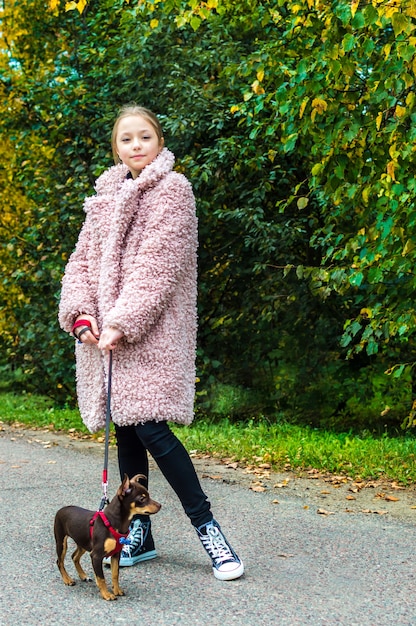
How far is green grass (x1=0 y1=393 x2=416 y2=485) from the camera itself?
5.86 metres

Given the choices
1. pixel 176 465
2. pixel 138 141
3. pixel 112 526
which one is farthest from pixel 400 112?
pixel 112 526

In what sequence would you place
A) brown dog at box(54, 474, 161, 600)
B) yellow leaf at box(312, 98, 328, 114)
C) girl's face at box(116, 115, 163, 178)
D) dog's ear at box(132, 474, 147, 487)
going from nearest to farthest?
brown dog at box(54, 474, 161, 600) → dog's ear at box(132, 474, 147, 487) → girl's face at box(116, 115, 163, 178) → yellow leaf at box(312, 98, 328, 114)

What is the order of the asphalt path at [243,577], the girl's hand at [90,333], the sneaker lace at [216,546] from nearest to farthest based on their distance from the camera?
the asphalt path at [243,577]
the sneaker lace at [216,546]
the girl's hand at [90,333]

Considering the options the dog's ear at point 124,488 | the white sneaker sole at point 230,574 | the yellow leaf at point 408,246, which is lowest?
the white sneaker sole at point 230,574

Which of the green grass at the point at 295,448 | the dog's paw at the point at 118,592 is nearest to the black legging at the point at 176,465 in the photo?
the dog's paw at the point at 118,592

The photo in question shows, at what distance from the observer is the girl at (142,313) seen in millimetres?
3547

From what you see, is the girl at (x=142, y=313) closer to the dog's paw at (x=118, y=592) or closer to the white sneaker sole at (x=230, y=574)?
the white sneaker sole at (x=230, y=574)

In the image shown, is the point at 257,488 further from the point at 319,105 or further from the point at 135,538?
the point at 319,105

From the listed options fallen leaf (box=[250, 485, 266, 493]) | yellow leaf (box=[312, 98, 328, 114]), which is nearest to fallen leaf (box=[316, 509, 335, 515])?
fallen leaf (box=[250, 485, 266, 493])

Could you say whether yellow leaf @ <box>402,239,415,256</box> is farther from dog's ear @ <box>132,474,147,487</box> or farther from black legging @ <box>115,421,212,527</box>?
dog's ear @ <box>132,474,147,487</box>

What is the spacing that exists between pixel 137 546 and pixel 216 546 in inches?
17.8

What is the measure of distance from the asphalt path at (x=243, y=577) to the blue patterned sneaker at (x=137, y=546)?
0.16ft

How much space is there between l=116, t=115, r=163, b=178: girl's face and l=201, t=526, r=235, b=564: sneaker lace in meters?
1.62

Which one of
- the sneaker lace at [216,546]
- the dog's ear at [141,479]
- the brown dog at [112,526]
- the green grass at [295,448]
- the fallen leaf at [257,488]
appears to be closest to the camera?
the brown dog at [112,526]
